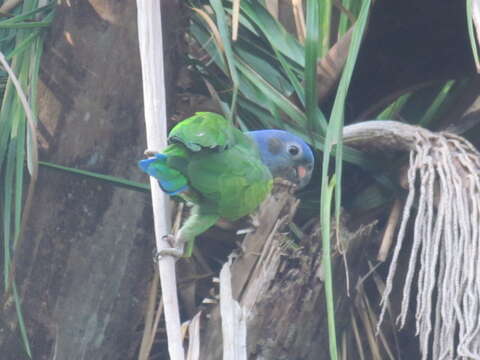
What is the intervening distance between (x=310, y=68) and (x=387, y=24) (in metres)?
0.29

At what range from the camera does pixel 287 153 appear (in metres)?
2.48

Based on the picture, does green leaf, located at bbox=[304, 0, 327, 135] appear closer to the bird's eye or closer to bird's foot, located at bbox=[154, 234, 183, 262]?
the bird's eye

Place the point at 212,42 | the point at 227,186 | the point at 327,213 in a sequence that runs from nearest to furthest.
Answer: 1. the point at 327,213
2. the point at 227,186
3. the point at 212,42

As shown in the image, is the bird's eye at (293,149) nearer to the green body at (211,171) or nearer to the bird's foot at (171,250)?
the green body at (211,171)

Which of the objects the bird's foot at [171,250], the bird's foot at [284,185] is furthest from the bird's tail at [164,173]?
the bird's foot at [284,185]

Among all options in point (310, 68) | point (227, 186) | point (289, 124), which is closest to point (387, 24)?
point (310, 68)

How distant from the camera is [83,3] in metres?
2.33

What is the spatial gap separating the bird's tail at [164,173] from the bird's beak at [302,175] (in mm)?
618

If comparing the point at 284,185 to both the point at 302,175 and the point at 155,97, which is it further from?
the point at 155,97

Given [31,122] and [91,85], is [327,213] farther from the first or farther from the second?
[91,85]

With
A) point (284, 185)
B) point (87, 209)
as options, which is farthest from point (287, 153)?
point (87, 209)

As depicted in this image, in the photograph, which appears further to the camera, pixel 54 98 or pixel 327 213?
pixel 54 98

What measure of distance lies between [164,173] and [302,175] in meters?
0.73

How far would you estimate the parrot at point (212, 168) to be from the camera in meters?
1.95
